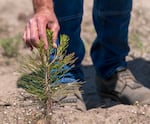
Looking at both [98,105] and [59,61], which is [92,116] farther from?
[98,105]

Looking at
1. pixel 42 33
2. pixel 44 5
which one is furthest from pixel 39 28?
pixel 44 5

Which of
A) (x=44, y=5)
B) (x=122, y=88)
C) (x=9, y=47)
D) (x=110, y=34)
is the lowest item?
(x=122, y=88)

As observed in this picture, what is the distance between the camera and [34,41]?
1.99 meters

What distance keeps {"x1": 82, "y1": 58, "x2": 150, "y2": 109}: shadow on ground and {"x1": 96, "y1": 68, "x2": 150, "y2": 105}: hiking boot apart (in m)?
0.07

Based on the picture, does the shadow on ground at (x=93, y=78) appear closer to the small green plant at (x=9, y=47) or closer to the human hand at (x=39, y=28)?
the small green plant at (x=9, y=47)

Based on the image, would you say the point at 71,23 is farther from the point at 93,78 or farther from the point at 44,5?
the point at 93,78

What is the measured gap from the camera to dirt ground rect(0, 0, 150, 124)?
2443 mm

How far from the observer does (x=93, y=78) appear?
358cm

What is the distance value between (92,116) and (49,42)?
0.57 metres

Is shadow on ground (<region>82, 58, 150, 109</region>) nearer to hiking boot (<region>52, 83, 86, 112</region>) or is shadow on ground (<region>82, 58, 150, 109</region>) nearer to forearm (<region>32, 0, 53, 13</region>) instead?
hiking boot (<region>52, 83, 86, 112</region>)

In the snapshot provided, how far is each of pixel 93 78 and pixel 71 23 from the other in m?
0.88

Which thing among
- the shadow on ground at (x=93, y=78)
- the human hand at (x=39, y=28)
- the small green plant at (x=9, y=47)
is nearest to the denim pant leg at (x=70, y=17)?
the shadow on ground at (x=93, y=78)

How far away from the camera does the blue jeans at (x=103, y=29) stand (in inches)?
108

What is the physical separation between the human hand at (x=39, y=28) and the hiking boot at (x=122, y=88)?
972mm
